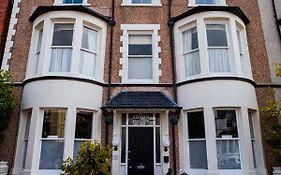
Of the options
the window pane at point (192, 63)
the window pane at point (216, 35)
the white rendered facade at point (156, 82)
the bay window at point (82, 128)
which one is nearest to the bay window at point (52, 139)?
the white rendered facade at point (156, 82)

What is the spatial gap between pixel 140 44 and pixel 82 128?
4065 mm

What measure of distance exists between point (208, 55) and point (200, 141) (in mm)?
3147

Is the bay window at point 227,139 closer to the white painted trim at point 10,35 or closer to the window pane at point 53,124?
the window pane at point 53,124

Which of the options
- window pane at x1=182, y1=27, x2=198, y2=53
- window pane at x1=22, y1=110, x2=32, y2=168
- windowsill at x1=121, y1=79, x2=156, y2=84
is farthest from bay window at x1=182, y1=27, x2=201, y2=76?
window pane at x1=22, y1=110, x2=32, y2=168

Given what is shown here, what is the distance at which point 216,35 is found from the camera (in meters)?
9.78

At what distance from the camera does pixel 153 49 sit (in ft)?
33.6

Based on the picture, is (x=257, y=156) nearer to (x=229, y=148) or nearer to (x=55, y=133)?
(x=229, y=148)

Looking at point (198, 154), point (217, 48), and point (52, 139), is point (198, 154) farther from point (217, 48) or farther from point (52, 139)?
point (52, 139)

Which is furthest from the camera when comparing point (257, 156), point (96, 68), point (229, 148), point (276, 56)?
point (276, 56)

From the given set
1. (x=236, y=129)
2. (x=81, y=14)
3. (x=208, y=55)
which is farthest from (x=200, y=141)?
(x=81, y=14)

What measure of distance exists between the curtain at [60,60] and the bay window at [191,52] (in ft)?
14.5

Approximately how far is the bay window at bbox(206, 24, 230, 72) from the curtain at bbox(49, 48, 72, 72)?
17.1 feet

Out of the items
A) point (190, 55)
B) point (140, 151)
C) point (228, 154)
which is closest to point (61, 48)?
point (140, 151)

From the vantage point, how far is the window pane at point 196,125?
8.92 metres
